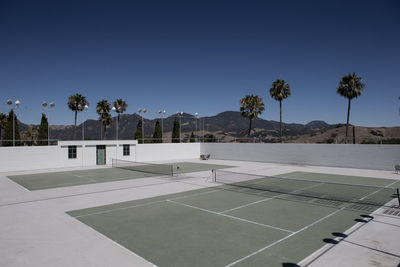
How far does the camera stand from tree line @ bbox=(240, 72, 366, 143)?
33.7 meters

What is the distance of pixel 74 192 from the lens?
51.8 feet

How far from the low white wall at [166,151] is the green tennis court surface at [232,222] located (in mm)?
20793

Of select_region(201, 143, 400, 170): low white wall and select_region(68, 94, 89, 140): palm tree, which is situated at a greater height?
select_region(68, 94, 89, 140): palm tree

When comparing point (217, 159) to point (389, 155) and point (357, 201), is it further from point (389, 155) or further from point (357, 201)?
point (357, 201)

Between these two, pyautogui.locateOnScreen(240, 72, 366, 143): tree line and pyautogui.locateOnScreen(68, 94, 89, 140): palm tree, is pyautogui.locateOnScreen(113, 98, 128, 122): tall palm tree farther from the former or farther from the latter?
pyautogui.locateOnScreen(240, 72, 366, 143): tree line

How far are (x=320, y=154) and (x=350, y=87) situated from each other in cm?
1054

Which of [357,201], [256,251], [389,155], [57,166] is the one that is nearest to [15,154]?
[57,166]

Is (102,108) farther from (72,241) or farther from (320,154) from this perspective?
(72,241)

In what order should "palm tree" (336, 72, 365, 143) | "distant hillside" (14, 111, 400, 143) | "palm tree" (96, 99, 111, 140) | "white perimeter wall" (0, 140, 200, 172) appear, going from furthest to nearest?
1. "distant hillside" (14, 111, 400, 143)
2. "palm tree" (96, 99, 111, 140)
3. "palm tree" (336, 72, 365, 143)
4. "white perimeter wall" (0, 140, 200, 172)

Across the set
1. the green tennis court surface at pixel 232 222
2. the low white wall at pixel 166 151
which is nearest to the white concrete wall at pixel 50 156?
the low white wall at pixel 166 151

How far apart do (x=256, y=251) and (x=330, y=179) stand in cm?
1560

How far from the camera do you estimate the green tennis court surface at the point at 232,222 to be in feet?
23.9

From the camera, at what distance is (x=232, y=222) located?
10086 mm

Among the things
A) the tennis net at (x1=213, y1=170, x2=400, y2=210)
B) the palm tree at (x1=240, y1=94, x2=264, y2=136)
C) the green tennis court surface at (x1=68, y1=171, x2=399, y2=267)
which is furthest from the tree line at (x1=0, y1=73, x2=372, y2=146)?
the green tennis court surface at (x1=68, y1=171, x2=399, y2=267)
